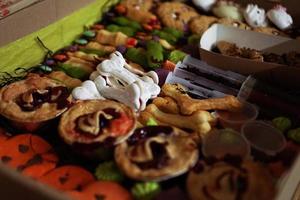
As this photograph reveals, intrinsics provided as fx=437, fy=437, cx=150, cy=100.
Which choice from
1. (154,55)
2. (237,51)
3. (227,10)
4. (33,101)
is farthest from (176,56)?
(33,101)

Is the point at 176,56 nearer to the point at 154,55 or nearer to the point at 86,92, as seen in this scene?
the point at 154,55

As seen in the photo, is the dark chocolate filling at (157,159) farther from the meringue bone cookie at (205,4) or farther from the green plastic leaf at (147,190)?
the meringue bone cookie at (205,4)

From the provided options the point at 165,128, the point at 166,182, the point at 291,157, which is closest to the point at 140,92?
the point at 165,128

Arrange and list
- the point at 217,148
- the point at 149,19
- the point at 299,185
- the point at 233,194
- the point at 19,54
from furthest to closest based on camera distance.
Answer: the point at 149,19
the point at 19,54
the point at 299,185
the point at 217,148
the point at 233,194

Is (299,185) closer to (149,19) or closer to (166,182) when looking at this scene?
(166,182)

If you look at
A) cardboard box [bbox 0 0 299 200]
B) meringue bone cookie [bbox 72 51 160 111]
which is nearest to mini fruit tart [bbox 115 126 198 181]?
meringue bone cookie [bbox 72 51 160 111]

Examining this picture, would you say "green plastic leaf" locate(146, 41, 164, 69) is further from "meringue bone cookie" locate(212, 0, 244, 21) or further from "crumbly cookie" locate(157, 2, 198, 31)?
"meringue bone cookie" locate(212, 0, 244, 21)
